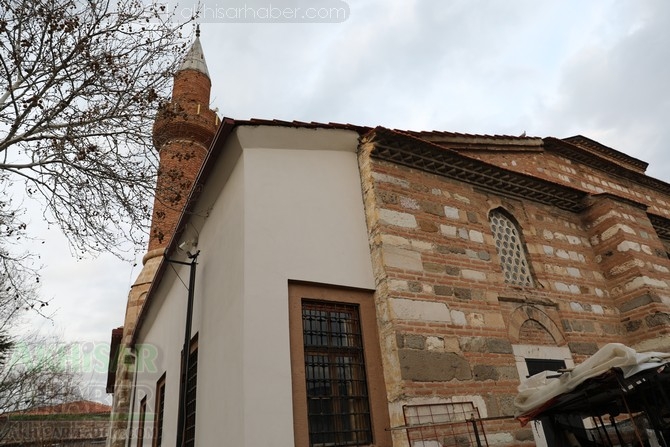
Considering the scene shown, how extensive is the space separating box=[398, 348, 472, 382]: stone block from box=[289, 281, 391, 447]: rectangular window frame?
309 mm

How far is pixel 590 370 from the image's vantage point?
354 centimetres

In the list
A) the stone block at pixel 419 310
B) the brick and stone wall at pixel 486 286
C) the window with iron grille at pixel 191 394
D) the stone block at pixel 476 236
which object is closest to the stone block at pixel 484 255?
the brick and stone wall at pixel 486 286

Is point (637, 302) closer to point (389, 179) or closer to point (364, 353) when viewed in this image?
point (389, 179)

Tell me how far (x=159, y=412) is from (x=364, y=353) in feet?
18.0

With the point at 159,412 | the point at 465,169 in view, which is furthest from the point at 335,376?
the point at 159,412

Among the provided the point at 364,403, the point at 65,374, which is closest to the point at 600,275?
the point at 364,403

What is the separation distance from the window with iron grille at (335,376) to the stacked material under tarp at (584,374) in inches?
59.7

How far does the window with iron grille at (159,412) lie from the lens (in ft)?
25.9

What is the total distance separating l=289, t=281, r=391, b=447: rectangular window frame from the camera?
13.2ft

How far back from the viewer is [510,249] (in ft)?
21.5

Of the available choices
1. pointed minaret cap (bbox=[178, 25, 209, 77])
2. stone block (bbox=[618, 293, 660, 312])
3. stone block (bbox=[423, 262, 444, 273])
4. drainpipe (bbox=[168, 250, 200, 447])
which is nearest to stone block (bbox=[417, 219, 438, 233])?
stone block (bbox=[423, 262, 444, 273])

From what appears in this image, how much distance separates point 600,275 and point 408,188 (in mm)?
3921

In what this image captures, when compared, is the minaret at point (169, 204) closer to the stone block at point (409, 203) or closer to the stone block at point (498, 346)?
the stone block at point (409, 203)

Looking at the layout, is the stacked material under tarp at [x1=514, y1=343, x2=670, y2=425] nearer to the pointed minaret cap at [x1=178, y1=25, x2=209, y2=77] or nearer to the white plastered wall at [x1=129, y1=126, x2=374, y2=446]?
the white plastered wall at [x1=129, y1=126, x2=374, y2=446]
